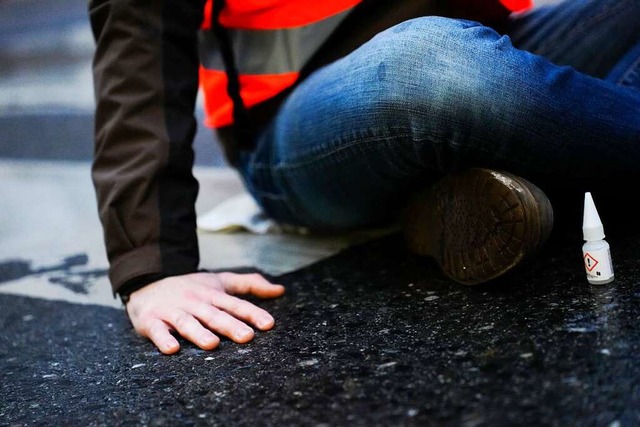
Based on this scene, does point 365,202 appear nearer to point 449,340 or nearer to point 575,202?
point 575,202

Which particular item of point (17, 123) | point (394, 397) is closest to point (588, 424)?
point (394, 397)

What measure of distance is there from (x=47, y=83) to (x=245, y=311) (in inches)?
142

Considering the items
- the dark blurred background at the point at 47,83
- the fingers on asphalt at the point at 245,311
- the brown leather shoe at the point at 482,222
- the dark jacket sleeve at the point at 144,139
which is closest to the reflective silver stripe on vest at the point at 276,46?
the dark jacket sleeve at the point at 144,139

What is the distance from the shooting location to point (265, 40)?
124 centimetres

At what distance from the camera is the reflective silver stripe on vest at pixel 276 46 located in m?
1.19

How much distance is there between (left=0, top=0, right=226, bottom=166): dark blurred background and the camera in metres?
3.09

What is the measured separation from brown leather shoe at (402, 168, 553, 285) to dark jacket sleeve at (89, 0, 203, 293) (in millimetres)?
346

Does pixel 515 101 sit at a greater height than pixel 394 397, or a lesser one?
greater

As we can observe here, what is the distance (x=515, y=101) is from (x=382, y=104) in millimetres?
164

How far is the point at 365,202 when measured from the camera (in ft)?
4.04

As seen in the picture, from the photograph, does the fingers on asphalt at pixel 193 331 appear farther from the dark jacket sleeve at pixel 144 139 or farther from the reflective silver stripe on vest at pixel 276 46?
the reflective silver stripe on vest at pixel 276 46

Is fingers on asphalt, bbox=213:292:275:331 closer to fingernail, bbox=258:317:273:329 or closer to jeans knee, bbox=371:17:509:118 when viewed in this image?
fingernail, bbox=258:317:273:329

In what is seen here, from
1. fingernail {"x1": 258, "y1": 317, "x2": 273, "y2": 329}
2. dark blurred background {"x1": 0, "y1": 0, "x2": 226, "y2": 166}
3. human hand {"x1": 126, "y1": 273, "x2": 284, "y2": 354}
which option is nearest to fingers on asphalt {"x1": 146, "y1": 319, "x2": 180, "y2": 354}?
human hand {"x1": 126, "y1": 273, "x2": 284, "y2": 354}

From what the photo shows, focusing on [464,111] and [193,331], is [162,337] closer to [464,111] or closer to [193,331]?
[193,331]
